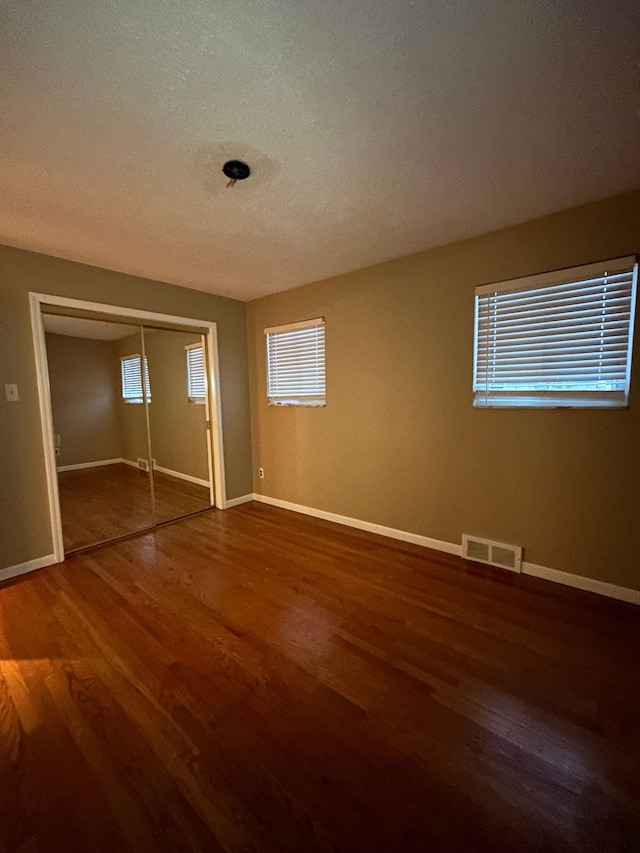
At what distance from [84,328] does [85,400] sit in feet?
2.80

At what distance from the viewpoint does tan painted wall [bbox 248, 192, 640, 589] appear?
83.5 inches

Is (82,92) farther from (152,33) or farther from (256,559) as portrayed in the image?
(256,559)

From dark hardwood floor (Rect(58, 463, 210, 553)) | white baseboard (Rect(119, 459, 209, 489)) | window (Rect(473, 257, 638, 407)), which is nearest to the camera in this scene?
window (Rect(473, 257, 638, 407))

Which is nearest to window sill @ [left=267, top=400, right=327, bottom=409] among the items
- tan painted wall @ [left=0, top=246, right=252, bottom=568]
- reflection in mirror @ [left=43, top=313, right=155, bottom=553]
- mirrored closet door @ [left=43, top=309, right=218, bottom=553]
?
mirrored closet door @ [left=43, top=309, right=218, bottom=553]

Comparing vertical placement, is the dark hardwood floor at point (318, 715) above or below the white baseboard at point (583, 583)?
below

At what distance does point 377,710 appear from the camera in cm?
143

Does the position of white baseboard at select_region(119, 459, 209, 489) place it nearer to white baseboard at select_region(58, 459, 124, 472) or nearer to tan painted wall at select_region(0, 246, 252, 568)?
white baseboard at select_region(58, 459, 124, 472)

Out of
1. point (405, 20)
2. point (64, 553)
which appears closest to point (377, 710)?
point (405, 20)

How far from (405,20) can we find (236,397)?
3.43m

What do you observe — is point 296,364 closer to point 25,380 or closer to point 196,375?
point 196,375

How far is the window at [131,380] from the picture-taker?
3844 millimetres

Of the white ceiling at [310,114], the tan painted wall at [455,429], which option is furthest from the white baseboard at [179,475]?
the white ceiling at [310,114]

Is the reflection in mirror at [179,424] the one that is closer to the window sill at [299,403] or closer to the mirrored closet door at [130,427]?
the mirrored closet door at [130,427]

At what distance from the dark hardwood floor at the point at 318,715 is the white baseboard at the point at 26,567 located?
0.16 m
